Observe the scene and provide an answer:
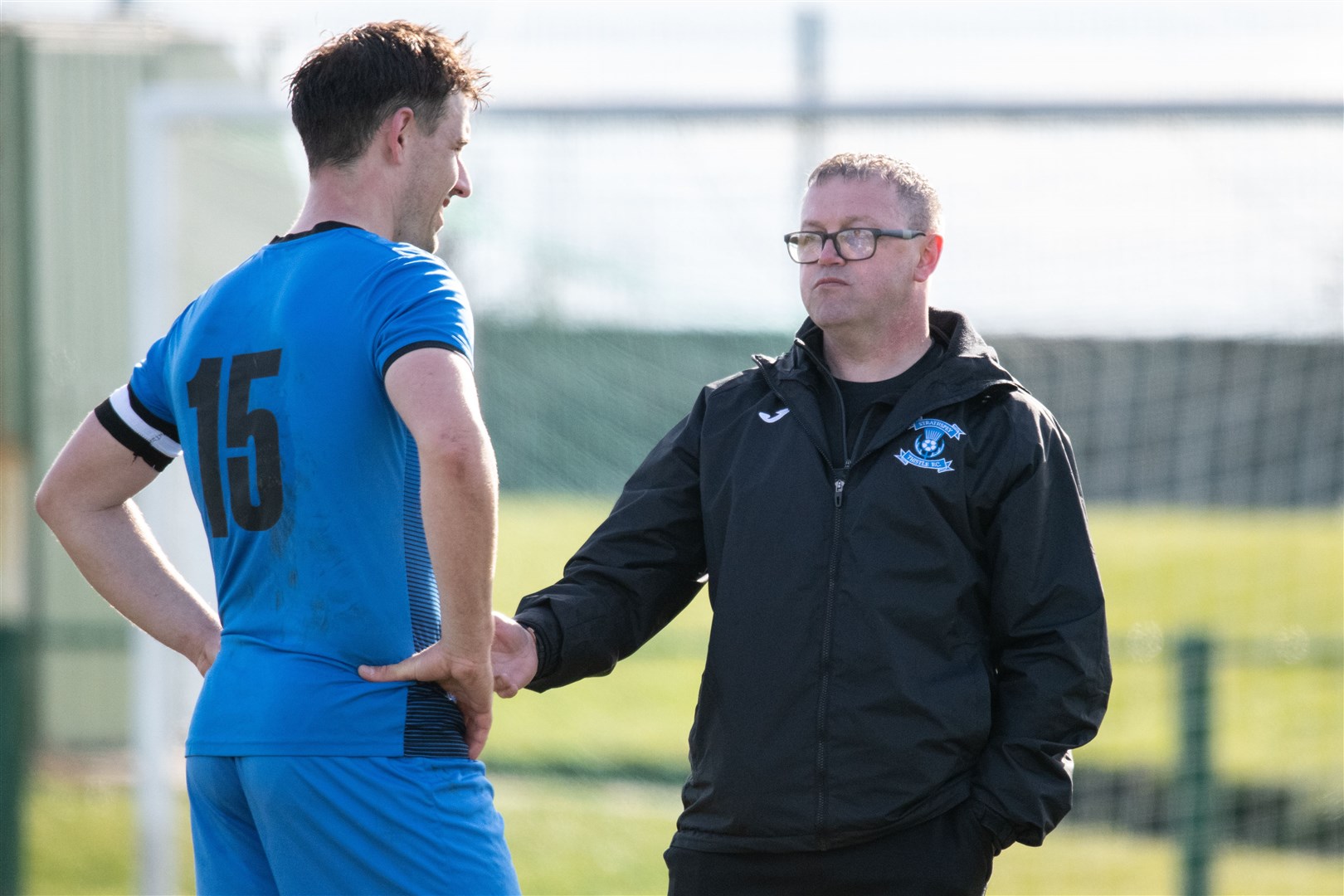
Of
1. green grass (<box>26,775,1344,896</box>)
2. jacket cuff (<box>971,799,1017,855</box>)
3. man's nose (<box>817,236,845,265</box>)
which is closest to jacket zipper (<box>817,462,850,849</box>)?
jacket cuff (<box>971,799,1017,855</box>)

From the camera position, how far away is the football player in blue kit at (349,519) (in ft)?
7.13

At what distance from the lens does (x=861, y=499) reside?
8.77 ft

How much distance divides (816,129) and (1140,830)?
379 cm

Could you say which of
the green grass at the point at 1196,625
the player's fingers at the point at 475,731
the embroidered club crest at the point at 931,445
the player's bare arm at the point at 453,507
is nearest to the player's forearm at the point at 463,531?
the player's bare arm at the point at 453,507

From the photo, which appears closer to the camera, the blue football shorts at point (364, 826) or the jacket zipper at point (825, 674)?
the blue football shorts at point (364, 826)

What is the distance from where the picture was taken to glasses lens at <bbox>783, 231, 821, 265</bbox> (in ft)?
9.36

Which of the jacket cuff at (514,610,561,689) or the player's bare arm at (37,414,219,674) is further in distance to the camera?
the jacket cuff at (514,610,561,689)

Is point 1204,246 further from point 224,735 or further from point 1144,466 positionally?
point 224,735

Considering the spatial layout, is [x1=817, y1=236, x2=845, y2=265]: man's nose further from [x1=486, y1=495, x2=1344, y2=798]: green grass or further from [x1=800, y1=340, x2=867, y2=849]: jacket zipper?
[x1=486, y1=495, x2=1344, y2=798]: green grass

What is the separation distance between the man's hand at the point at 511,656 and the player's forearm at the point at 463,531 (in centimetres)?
41

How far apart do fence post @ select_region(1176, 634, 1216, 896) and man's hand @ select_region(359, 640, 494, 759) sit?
3.58m

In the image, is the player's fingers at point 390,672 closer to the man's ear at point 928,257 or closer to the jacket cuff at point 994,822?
the jacket cuff at point 994,822

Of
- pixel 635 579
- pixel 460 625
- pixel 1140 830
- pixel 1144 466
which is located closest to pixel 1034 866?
pixel 1140 830

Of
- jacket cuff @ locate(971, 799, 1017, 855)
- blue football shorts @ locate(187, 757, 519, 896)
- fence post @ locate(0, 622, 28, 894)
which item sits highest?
blue football shorts @ locate(187, 757, 519, 896)
